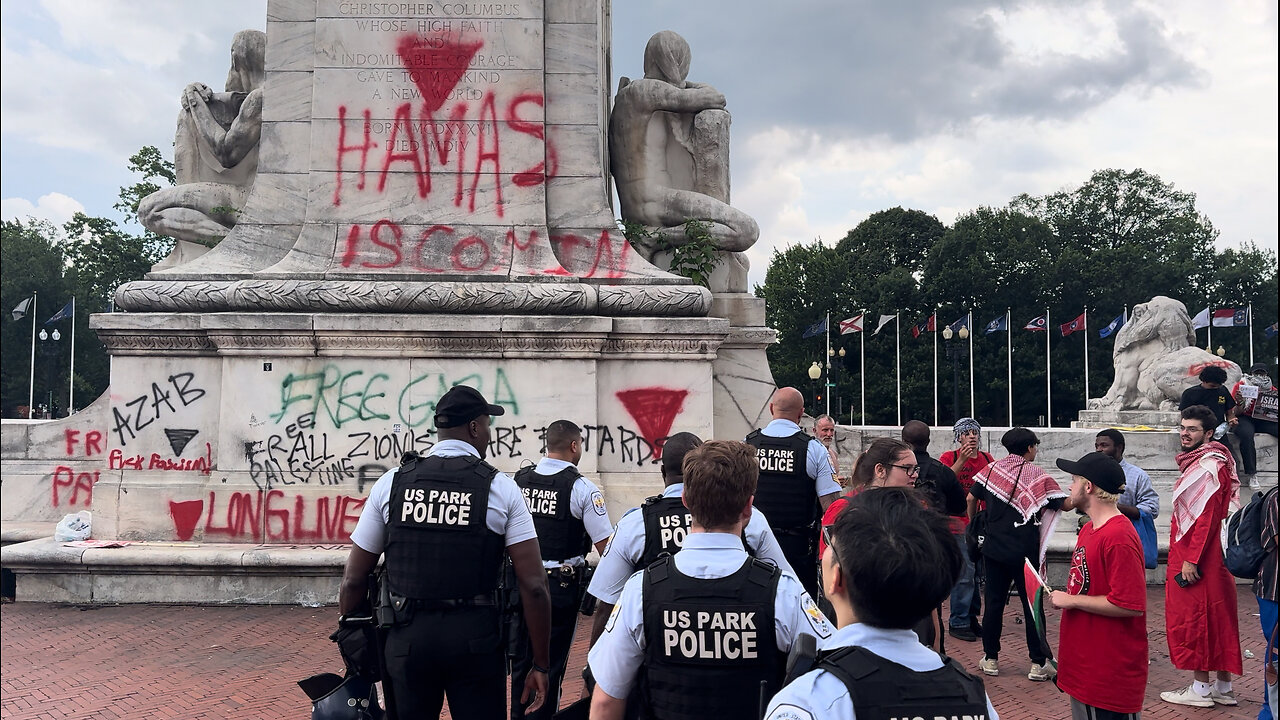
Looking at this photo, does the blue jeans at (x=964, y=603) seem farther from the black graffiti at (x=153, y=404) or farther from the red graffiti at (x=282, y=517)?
the black graffiti at (x=153, y=404)

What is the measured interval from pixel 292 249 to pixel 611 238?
11.2 ft

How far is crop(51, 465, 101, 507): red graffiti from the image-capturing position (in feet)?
36.6

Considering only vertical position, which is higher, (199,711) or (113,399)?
(113,399)

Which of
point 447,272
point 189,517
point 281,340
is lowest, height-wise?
point 189,517

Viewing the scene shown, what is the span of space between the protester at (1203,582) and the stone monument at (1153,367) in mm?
11612

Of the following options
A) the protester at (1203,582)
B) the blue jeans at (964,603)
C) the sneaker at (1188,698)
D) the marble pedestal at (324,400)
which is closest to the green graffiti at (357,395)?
the marble pedestal at (324,400)

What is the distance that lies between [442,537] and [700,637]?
63.2 inches

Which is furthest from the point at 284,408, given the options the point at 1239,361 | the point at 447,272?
the point at 1239,361

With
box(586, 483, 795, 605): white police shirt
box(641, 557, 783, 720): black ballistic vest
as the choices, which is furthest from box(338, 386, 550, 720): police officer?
box(641, 557, 783, 720): black ballistic vest

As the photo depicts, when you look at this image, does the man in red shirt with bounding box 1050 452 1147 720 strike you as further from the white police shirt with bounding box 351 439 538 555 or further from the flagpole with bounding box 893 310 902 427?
the flagpole with bounding box 893 310 902 427

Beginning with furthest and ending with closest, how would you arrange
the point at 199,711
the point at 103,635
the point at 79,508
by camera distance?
the point at 79,508, the point at 103,635, the point at 199,711

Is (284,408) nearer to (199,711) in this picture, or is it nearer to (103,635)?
(103,635)

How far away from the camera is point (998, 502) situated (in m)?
7.13

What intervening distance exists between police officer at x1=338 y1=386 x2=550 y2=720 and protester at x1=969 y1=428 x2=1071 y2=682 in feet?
13.6
